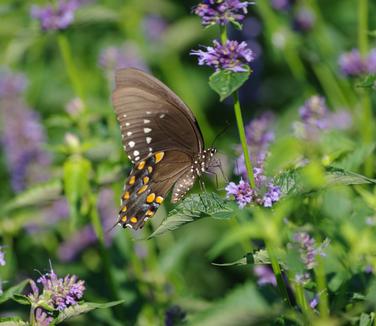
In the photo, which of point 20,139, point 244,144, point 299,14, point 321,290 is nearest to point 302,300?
point 321,290

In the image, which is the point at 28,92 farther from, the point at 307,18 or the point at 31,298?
the point at 31,298

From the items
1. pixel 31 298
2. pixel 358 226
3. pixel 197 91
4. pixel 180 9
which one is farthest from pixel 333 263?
pixel 180 9

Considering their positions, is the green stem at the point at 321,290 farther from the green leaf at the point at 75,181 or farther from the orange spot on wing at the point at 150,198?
the green leaf at the point at 75,181

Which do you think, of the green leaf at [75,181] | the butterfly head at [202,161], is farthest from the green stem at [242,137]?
the green leaf at [75,181]

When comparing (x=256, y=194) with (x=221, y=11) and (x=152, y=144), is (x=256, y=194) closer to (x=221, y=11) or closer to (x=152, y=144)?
(x=221, y=11)

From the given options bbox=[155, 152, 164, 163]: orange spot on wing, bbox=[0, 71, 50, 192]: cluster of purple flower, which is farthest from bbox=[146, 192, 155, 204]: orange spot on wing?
bbox=[0, 71, 50, 192]: cluster of purple flower

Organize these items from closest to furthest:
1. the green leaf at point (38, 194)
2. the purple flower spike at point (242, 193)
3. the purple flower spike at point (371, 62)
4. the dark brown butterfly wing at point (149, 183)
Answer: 1. the purple flower spike at point (242, 193)
2. the dark brown butterfly wing at point (149, 183)
3. the green leaf at point (38, 194)
4. the purple flower spike at point (371, 62)
